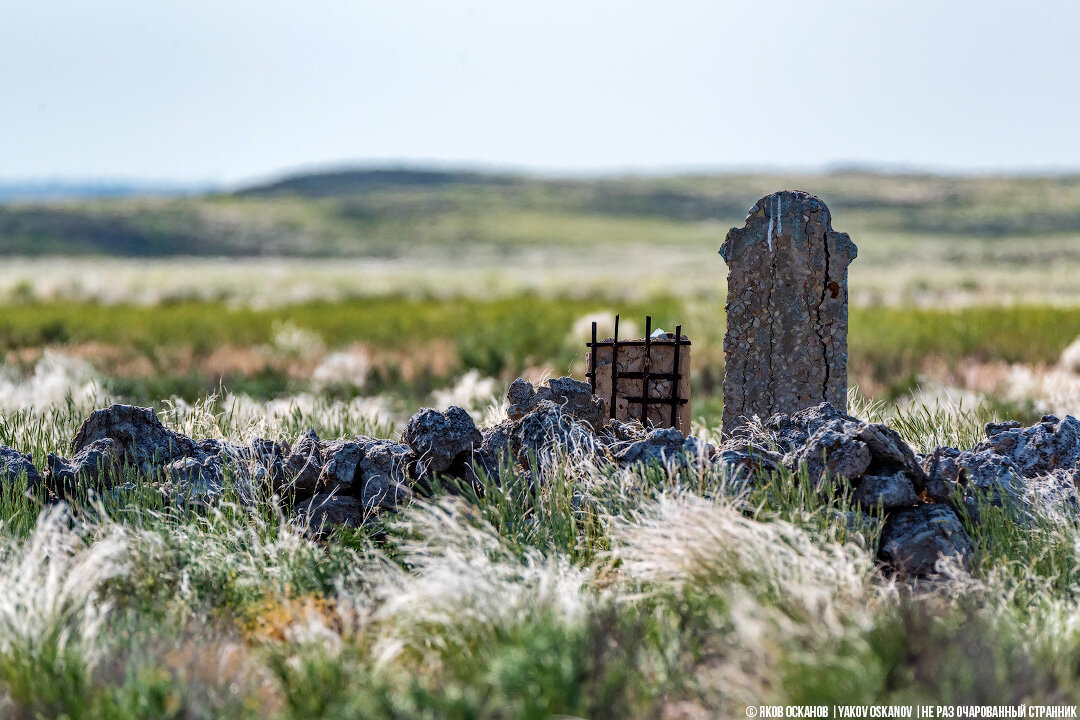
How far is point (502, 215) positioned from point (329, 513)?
131164 mm

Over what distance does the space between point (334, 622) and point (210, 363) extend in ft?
49.9

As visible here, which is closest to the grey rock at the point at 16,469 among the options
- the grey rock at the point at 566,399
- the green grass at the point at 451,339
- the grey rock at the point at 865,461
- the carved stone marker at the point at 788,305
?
the grey rock at the point at 566,399

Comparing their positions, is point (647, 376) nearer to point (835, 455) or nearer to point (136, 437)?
point (835, 455)

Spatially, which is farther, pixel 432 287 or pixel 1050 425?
pixel 432 287

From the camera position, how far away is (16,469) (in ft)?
18.5

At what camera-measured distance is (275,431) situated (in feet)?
22.5

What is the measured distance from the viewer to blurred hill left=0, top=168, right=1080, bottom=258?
105 metres

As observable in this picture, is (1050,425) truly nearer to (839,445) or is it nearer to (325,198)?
(839,445)

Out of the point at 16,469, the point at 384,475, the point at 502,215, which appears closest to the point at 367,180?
the point at 502,215

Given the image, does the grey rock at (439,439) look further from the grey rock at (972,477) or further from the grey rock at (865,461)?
the grey rock at (972,477)

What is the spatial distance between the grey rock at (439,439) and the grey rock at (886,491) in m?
2.09

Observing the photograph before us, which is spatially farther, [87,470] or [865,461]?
[87,470]

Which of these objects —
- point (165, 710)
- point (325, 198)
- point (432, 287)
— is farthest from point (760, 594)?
point (325, 198)

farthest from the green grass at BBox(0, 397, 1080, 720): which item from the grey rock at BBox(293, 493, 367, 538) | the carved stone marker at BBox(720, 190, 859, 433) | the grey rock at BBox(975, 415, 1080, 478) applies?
the carved stone marker at BBox(720, 190, 859, 433)
